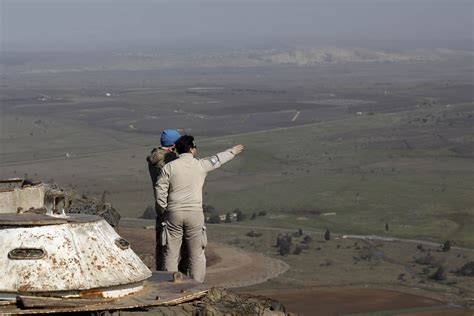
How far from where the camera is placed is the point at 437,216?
62.3 m

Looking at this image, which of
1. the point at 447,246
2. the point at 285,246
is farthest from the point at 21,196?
the point at 447,246

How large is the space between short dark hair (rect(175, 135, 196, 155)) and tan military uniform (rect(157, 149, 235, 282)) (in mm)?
86

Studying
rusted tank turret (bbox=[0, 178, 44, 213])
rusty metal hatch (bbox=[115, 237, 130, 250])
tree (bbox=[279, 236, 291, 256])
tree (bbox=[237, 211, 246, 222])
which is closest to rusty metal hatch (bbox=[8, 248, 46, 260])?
rusty metal hatch (bbox=[115, 237, 130, 250])

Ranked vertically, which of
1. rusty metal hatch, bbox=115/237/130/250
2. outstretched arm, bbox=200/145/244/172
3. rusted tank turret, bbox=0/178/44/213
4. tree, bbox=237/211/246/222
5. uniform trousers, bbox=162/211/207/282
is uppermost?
outstretched arm, bbox=200/145/244/172

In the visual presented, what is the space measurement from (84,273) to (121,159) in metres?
79.2

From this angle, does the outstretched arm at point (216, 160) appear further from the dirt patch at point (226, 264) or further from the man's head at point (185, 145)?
Answer: the dirt patch at point (226, 264)

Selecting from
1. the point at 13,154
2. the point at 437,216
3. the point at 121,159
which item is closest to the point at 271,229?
the point at 437,216

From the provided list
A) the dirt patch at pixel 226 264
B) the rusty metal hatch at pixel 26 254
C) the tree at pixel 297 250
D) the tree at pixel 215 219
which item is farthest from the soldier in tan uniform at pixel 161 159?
the tree at pixel 215 219

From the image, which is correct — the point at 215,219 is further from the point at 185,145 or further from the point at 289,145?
the point at 185,145

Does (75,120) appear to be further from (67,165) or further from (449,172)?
(449,172)

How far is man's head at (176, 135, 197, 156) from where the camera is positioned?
36.7 ft

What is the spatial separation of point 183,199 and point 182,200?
0.05 ft

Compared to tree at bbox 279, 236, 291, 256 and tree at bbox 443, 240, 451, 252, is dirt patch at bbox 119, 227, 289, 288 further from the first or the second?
tree at bbox 443, 240, 451, 252

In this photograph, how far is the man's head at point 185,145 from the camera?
11.2 m
